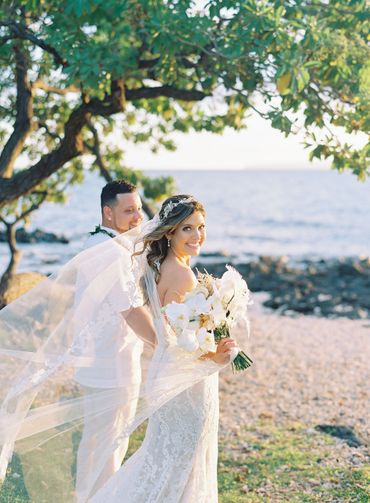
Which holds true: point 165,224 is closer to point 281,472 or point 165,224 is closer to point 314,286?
point 281,472

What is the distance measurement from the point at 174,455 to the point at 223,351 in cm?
71

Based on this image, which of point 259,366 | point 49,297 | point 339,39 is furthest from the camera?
point 259,366

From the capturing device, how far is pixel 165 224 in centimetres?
466

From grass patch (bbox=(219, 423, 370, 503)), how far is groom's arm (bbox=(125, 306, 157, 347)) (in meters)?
2.47

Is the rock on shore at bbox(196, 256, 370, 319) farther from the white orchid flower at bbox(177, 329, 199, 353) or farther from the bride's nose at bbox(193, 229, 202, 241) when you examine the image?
the white orchid flower at bbox(177, 329, 199, 353)

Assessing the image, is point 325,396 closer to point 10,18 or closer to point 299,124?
point 299,124

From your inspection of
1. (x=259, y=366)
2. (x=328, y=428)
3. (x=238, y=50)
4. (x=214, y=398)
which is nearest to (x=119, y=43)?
(x=238, y=50)

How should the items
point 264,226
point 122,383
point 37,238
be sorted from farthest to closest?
point 264,226 → point 37,238 → point 122,383

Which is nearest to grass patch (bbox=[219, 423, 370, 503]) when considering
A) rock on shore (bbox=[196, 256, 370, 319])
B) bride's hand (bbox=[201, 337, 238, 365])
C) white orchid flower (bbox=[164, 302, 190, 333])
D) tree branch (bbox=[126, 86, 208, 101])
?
bride's hand (bbox=[201, 337, 238, 365])

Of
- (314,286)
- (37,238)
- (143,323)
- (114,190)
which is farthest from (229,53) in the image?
(37,238)

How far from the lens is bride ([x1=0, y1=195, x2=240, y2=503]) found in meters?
4.63

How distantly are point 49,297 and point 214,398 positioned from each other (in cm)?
141

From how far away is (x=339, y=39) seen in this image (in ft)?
21.5

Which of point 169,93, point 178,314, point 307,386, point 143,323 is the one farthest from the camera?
point 307,386
